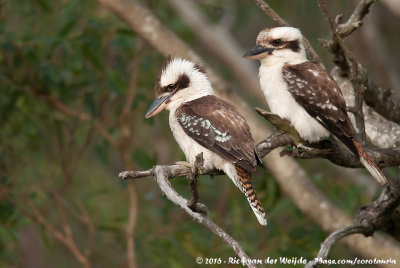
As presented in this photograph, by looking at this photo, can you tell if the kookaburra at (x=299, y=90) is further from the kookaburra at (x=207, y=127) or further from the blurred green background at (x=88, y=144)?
the blurred green background at (x=88, y=144)

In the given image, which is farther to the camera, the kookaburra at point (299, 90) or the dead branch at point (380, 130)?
the dead branch at point (380, 130)

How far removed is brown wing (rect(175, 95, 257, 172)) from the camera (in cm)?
311

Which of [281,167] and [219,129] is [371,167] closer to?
[219,129]

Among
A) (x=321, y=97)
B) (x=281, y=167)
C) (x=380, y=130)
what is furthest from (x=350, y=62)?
(x=281, y=167)

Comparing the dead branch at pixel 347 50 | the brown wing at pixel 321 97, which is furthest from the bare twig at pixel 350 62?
the brown wing at pixel 321 97

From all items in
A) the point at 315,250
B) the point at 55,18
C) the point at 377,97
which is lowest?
the point at 315,250

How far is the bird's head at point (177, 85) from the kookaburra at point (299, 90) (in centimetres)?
33

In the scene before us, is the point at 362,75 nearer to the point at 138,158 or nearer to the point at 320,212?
the point at 320,212

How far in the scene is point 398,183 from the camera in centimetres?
337

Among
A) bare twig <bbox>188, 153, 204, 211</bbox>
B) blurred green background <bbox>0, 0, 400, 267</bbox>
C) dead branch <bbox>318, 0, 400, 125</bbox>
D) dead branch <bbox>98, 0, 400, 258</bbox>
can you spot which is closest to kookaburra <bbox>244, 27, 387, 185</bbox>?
dead branch <bbox>318, 0, 400, 125</bbox>

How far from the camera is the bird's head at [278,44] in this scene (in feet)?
12.6

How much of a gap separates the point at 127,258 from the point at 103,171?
7.32ft

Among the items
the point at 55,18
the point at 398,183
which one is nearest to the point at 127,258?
the point at 55,18

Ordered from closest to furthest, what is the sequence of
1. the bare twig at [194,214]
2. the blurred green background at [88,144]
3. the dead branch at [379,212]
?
the bare twig at [194,214] → the dead branch at [379,212] → the blurred green background at [88,144]
